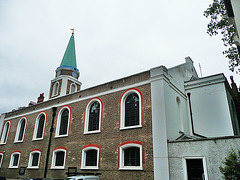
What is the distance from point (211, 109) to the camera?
14.4 meters

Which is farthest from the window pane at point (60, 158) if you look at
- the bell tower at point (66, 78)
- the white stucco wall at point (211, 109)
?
the white stucco wall at point (211, 109)

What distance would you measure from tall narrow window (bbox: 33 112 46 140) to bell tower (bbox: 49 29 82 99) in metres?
4.62

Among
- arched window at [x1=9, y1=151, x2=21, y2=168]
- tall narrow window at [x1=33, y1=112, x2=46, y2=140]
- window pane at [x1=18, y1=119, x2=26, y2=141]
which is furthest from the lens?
window pane at [x1=18, y1=119, x2=26, y2=141]

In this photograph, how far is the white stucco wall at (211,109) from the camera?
13.8m

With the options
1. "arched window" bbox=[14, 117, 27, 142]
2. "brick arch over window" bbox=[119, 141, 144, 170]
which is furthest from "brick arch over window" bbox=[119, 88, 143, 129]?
"arched window" bbox=[14, 117, 27, 142]

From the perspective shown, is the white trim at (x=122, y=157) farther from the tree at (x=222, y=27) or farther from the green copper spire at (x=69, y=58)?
the green copper spire at (x=69, y=58)

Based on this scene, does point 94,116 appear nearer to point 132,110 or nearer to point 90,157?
point 90,157

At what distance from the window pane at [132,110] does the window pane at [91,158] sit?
134 inches

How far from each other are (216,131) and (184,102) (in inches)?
121

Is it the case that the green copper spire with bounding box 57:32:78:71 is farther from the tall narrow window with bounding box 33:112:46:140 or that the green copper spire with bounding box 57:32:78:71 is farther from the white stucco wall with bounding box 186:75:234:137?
the white stucco wall with bounding box 186:75:234:137

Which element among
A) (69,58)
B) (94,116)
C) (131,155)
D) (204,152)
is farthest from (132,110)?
(69,58)

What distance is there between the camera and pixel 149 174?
11211 millimetres

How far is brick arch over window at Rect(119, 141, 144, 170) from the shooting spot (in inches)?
473

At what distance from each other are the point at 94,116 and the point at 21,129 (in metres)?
11.1
